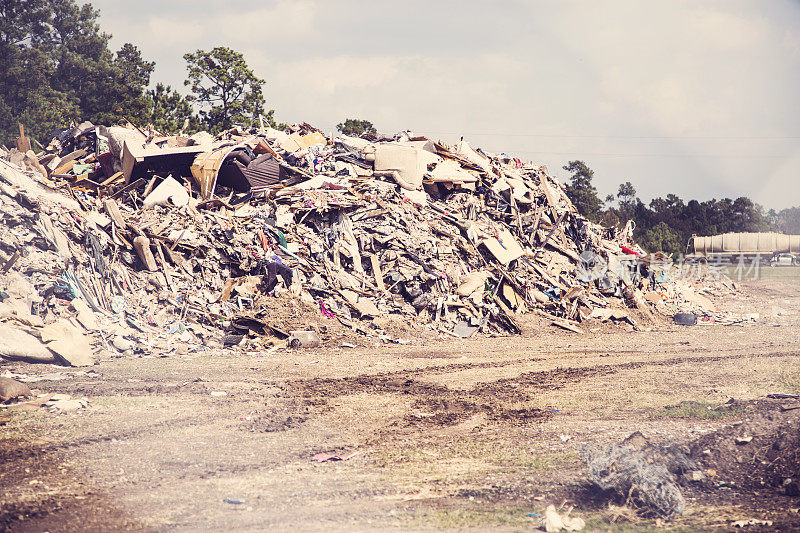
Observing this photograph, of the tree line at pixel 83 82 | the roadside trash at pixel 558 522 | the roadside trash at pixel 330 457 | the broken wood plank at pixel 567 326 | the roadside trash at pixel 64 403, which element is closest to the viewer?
the roadside trash at pixel 558 522

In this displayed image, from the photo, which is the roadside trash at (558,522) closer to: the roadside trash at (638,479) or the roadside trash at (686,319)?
the roadside trash at (638,479)

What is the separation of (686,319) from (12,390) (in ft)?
51.2

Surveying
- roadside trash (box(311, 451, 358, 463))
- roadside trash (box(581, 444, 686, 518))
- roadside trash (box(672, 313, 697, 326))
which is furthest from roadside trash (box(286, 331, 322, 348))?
roadside trash (box(672, 313, 697, 326))

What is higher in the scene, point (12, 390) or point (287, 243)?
point (287, 243)

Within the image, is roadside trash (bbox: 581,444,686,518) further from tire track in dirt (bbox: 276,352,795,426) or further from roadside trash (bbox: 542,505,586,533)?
tire track in dirt (bbox: 276,352,795,426)

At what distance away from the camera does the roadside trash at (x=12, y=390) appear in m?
6.74

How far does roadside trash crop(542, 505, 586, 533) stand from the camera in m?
3.97

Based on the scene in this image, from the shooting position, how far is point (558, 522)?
4.02m

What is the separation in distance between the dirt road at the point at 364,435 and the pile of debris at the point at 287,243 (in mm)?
1548

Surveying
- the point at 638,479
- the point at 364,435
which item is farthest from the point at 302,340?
the point at 638,479

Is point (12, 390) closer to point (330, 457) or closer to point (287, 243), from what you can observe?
point (330, 457)

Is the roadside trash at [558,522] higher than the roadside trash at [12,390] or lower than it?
lower

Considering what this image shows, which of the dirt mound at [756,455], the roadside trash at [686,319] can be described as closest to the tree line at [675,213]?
the roadside trash at [686,319]

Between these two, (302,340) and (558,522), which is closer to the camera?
(558,522)
